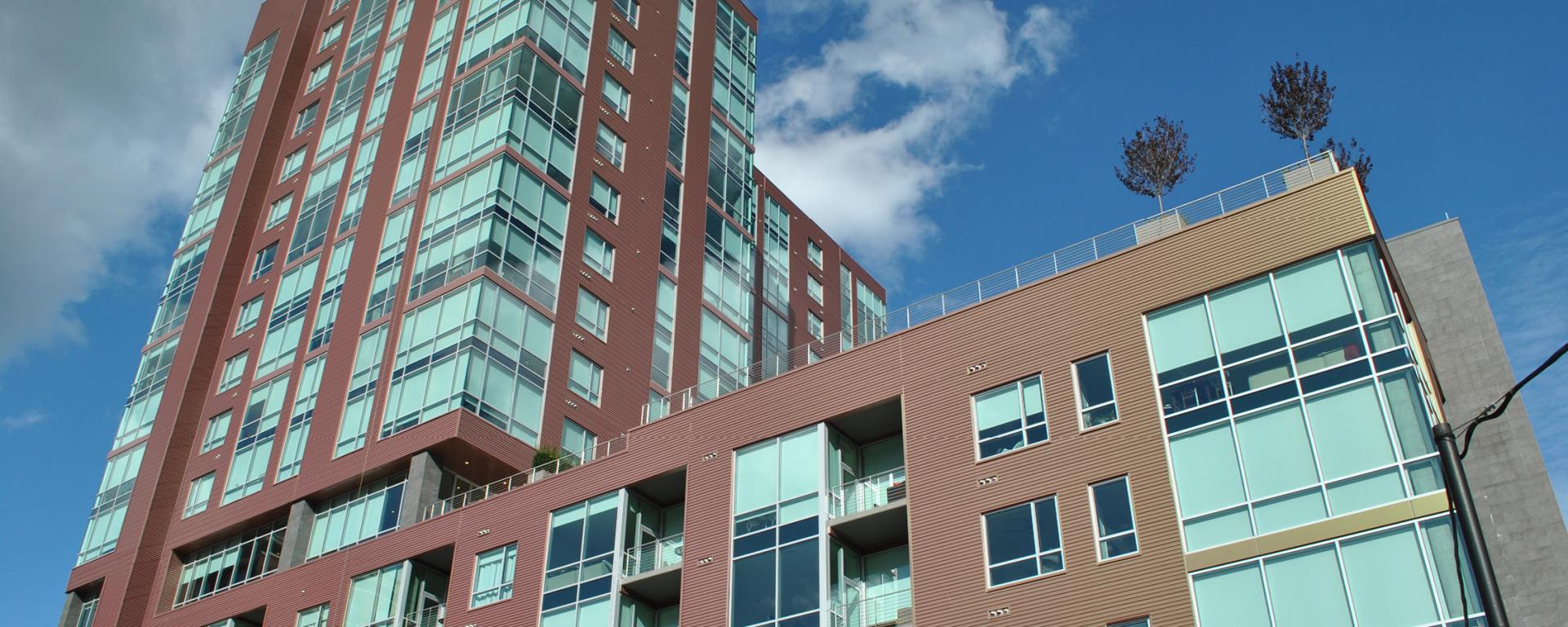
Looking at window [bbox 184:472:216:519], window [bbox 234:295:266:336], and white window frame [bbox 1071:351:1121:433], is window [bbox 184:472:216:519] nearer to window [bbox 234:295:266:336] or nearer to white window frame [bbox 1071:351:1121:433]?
window [bbox 234:295:266:336]

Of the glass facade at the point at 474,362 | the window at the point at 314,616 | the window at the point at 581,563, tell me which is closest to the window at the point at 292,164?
the glass facade at the point at 474,362

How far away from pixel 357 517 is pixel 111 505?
16573 mm

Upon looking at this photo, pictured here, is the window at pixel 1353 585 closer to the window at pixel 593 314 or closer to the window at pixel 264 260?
the window at pixel 593 314

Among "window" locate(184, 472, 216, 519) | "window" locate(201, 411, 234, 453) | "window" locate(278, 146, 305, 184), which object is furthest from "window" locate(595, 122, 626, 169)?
"window" locate(184, 472, 216, 519)

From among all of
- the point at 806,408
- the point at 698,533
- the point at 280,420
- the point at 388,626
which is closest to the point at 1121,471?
the point at 806,408

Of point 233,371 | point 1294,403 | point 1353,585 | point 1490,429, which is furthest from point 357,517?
point 1490,429

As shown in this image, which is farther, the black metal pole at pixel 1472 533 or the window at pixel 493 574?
the window at pixel 493 574

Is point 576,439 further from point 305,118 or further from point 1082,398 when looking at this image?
point 305,118

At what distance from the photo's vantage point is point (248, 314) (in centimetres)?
6072

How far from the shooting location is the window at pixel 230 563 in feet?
167

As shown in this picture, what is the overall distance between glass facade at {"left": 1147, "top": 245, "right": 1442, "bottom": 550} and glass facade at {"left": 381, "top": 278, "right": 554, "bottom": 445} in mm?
25073

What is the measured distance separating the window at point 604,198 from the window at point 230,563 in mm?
17254

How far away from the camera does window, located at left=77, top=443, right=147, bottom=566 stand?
56.7m

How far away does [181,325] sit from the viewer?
62.6m
